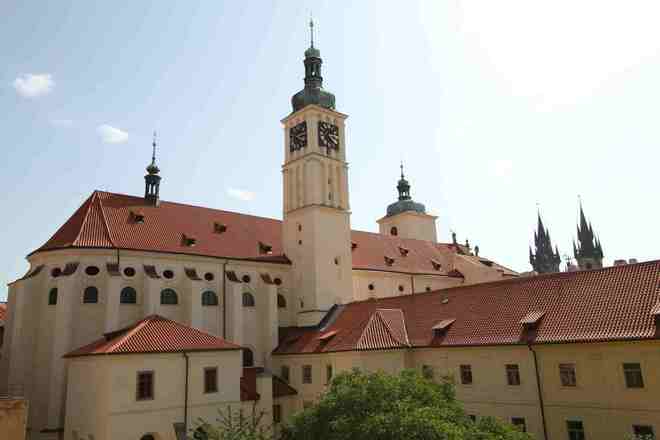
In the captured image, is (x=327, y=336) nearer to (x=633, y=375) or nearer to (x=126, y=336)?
(x=126, y=336)

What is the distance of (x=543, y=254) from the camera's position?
319 ft

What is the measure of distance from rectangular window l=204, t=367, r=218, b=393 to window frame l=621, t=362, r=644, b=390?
1903 centimetres

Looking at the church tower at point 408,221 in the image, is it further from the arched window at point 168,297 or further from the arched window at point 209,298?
the arched window at point 168,297

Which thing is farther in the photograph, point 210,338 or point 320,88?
point 320,88

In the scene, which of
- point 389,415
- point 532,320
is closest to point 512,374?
point 532,320

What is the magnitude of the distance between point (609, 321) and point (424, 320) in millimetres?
10765

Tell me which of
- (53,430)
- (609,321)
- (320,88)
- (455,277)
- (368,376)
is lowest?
(53,430)

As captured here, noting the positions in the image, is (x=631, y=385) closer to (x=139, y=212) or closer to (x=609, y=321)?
(x=609, y=321)

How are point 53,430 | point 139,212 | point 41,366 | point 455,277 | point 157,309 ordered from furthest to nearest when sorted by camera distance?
point 455,277 → point 139,212 → point 157,309 → point 41,366 → point 53,430

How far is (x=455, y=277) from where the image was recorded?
166 ft

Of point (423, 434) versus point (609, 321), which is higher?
point (609, 321)

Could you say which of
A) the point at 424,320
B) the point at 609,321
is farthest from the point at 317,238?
the point at 609,321

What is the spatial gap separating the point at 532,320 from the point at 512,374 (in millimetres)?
2664

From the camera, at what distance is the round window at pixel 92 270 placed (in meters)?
31.5
